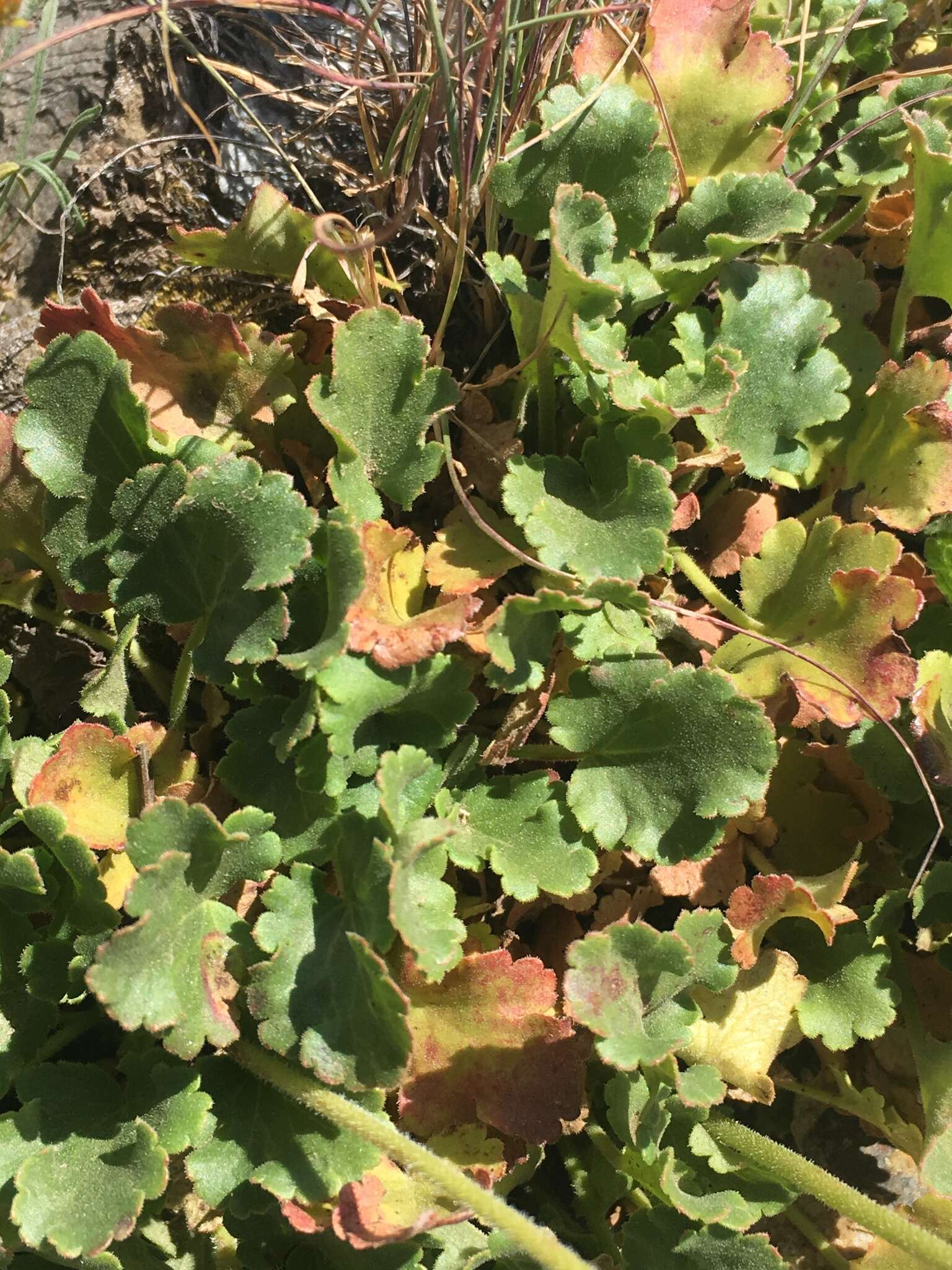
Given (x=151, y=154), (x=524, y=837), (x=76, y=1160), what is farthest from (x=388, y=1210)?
(x=151, y=154)

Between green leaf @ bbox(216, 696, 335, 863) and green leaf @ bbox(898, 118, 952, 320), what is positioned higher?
green leaf @ bbox(898, 118, 952, 320)

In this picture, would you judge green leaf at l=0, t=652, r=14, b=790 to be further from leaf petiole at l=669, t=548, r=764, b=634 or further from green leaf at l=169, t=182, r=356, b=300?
leaf petiole at l=669, t=548, r=764, b=634

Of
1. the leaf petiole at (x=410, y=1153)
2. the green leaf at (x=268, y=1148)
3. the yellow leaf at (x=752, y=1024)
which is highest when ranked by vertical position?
the leaf petiole at (x=410, y=1153)

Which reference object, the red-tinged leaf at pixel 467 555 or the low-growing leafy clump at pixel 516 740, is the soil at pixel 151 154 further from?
the red-tinged leaf at pixel 467 555

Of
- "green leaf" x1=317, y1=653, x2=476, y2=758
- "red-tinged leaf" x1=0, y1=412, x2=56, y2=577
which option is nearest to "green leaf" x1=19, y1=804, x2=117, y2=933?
"green leaf" x1=317, y1=653, x2=476, y2=758

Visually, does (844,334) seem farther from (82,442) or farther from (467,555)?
(82,442)

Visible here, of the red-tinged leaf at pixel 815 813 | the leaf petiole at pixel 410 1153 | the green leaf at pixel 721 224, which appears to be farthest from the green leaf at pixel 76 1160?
the green leaf at pixel 721 224
